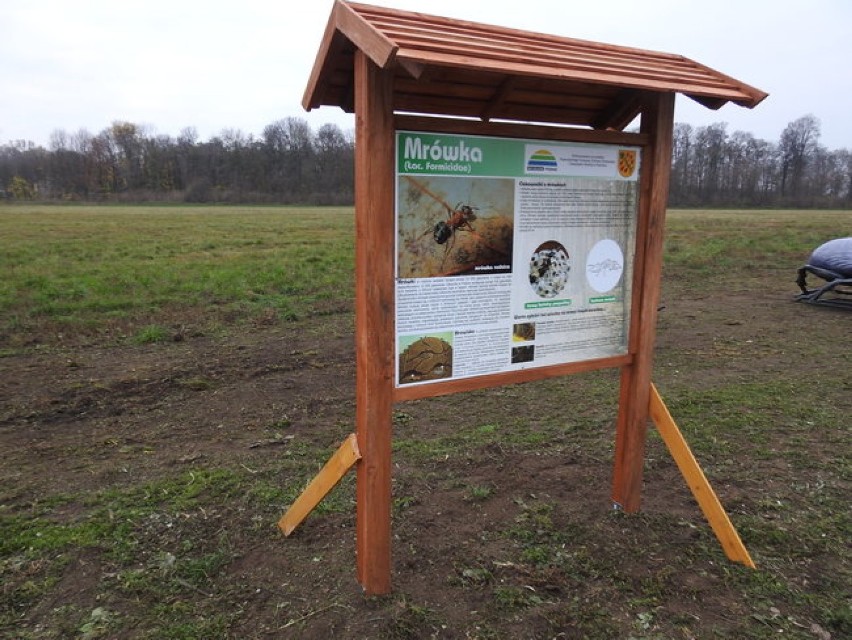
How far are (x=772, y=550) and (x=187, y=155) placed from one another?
93618mm

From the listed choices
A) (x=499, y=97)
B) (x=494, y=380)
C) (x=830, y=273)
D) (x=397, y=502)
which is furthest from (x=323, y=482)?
(x=830, y=273)

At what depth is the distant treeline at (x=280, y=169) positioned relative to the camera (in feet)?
246

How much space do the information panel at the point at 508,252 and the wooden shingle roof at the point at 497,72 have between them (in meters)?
0.40

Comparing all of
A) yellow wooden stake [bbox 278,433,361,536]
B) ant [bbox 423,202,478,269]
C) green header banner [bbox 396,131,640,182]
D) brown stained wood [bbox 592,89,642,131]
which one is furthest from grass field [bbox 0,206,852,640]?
brown stained wood [bbox 592,89,642,131]

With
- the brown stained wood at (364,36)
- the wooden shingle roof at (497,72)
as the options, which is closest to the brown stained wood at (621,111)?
the wooden shingle roof at (497,72)

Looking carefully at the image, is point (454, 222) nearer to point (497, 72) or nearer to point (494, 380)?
point (497, 72)

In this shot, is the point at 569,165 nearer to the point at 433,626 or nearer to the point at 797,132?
the point at 433,626

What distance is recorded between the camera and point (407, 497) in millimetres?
4086

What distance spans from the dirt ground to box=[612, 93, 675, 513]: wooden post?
343 mm

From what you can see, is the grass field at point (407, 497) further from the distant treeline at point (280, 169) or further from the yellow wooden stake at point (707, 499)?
the distant treeline at point (280, 169)

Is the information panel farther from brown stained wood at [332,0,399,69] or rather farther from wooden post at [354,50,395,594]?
brown stained wood at [332,0,399,69]

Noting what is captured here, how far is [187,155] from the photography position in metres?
86.2

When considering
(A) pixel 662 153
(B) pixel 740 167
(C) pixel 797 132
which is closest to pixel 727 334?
(A) pixel 662 153

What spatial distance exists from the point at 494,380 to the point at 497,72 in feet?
4.91
